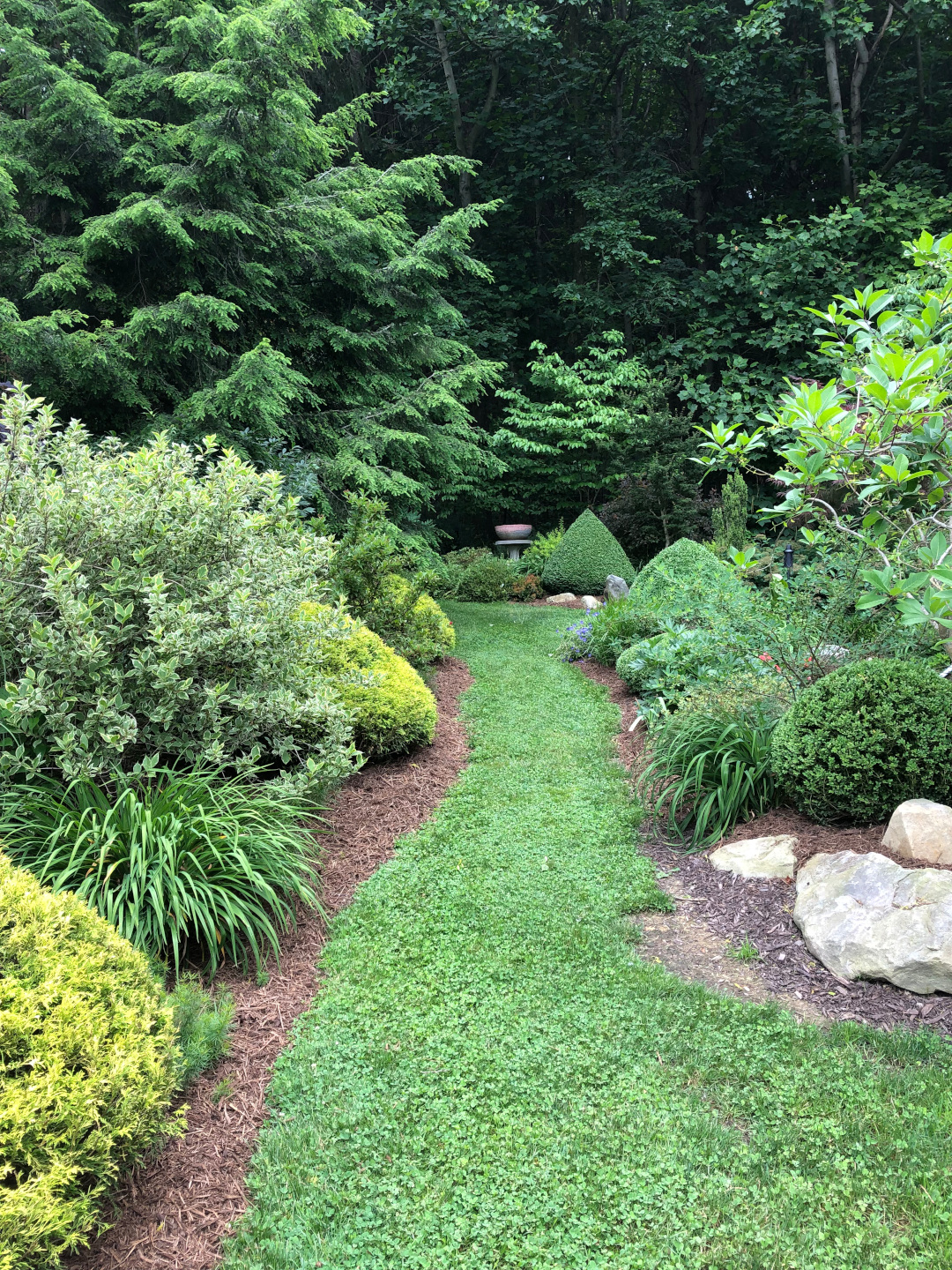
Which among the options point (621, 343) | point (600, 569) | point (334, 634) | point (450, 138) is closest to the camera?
point (334, 634)

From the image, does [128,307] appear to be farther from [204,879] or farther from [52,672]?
[204,879]

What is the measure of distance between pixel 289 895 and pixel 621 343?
48.7ft

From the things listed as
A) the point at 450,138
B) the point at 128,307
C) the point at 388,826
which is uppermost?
the point at 450,138

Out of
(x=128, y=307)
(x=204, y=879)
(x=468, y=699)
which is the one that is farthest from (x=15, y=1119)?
(x=128, y=307)

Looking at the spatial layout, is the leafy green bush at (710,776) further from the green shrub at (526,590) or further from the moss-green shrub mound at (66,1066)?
the green shrub at (526,590)

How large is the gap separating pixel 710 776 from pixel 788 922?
107 centimetres

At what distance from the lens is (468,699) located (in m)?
6.84

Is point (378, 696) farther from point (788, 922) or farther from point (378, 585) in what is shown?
point (788, 922)

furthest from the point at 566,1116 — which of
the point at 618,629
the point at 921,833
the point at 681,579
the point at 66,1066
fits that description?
the point at 681,579

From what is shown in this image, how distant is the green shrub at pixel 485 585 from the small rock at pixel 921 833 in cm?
889

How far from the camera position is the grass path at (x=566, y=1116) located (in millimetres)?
2008

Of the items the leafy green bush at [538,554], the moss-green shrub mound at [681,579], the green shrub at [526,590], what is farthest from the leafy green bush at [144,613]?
the leafy green bush at [538,554]

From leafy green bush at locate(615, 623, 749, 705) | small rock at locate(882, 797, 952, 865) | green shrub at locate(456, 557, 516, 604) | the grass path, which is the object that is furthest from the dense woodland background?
small rock at locate(882, 797, 952, 865)

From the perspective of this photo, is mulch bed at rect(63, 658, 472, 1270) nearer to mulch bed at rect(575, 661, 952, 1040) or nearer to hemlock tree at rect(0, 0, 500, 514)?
mulch bed at rect(575, 661, 952, 1040)
